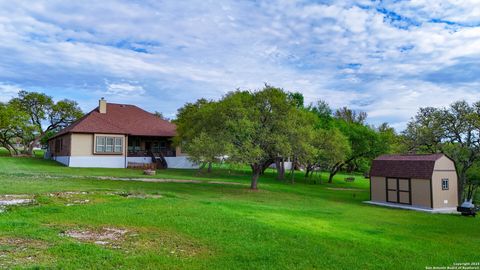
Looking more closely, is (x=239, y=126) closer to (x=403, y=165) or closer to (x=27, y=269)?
(x=403, y=165)

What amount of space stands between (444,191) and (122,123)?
104 feet

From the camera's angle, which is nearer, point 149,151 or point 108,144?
point 108,144

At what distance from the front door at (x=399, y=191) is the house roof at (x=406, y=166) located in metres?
0.40

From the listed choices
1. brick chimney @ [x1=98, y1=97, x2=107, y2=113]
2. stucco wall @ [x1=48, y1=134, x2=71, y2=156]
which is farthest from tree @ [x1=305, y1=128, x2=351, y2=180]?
stucco wall @ [x1=48, y1=134, x2=71, y2=156]

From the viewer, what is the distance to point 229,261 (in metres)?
7.76

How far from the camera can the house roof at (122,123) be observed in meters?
37.9

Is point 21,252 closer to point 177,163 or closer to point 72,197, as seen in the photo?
point 72,197

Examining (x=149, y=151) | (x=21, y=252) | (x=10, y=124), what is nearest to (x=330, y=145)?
(x=149, y=151)

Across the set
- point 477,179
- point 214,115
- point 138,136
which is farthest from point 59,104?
point 477,179

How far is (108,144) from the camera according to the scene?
3812cm

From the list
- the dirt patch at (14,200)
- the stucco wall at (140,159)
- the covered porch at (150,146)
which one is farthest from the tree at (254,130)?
the covered porch at (150,146)

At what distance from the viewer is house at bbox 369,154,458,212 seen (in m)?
23.2

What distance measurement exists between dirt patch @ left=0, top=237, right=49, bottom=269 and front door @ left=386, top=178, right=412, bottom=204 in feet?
73.3

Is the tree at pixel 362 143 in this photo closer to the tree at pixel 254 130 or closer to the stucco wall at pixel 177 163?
the stucco wall at pixel 177 163
